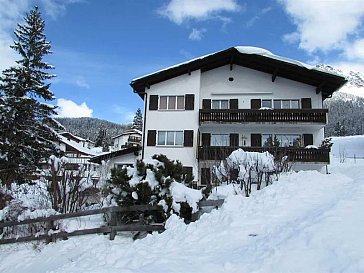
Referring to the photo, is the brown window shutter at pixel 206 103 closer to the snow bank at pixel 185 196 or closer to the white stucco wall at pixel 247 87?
the white stucco wall at pixel 247 87

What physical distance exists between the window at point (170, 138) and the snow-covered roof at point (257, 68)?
389 cm

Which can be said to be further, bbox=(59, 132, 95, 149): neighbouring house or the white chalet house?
bbox=(59, 132, 95, 149): neighbouring house

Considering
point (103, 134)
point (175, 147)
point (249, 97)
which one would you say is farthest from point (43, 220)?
point (103, 134)

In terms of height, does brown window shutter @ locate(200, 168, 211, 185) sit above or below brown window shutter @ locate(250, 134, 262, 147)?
below

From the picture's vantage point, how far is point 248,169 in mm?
11086

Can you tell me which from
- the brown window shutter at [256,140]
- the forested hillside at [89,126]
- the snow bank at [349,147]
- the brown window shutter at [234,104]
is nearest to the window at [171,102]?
the brown window shutter at [234,104]

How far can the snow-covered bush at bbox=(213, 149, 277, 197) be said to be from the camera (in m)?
10.9

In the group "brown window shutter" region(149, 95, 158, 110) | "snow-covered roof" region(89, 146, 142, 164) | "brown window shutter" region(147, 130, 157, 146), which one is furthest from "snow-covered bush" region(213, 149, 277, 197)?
"snow-covered roof" region(89, 146, 142, 164)

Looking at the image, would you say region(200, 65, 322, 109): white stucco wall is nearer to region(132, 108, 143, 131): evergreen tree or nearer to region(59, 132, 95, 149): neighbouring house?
region(132, 108, 143, 131): evergreen tree

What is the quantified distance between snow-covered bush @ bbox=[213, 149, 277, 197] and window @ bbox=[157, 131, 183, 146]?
12.3 meters

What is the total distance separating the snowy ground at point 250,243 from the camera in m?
5.16

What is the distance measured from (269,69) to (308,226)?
20.3 meters

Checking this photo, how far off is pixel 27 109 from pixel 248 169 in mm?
18642

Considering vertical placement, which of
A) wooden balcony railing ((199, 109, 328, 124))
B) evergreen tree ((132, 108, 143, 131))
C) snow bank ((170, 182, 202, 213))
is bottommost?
snow bank ((170, 182, 202, 213))
